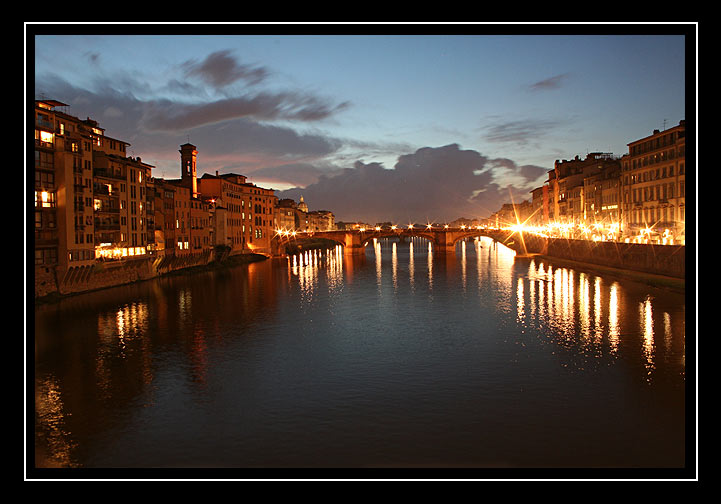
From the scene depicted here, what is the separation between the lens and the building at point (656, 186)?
55719 millimetres

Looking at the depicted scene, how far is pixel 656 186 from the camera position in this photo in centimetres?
6084

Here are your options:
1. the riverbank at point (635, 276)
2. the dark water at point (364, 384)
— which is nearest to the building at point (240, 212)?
the dark water at point (364, 384)

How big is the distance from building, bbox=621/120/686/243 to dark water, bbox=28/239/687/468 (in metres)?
19.0

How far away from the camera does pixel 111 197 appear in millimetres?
49188

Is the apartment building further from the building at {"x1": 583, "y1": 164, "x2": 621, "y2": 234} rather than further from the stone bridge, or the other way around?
the stone bridge

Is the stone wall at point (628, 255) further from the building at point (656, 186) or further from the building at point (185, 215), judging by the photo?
the building at point (185, 215)

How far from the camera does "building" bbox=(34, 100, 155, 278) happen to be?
39688 mm

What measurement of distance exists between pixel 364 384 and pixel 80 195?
35104 millimetres

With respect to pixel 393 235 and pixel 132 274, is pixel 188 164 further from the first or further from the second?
pixel 393 235

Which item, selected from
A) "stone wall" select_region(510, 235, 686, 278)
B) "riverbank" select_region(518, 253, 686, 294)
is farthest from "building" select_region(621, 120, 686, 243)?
"riverbank" select_region(518, 253, 686, 294)

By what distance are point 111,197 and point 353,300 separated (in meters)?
26.5

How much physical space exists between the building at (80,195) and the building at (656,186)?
58.6m
